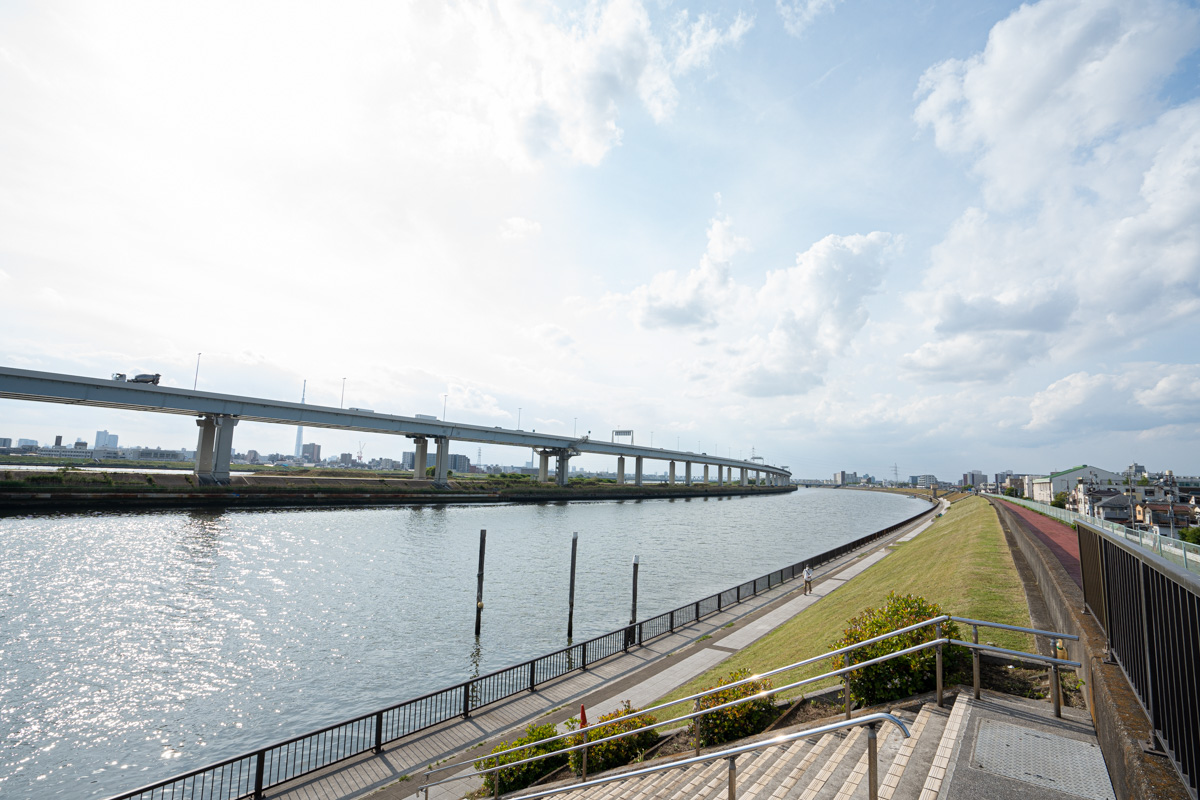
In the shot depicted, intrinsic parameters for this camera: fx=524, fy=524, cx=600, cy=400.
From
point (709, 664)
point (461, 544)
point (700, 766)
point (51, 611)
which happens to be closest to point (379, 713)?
point (700, 766)

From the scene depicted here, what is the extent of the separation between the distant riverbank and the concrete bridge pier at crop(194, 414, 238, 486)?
1975mm

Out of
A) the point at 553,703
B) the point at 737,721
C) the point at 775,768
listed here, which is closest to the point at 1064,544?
the point at 737,721

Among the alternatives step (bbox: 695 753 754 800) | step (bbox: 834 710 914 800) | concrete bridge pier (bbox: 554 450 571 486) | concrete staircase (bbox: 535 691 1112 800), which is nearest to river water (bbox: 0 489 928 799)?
step (bbox: 695 753 754 800)

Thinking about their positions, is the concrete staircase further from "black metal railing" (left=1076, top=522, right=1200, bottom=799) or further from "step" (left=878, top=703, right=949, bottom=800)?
"black metal railing" (left=1076, top=522, right=1200, bottom=799)

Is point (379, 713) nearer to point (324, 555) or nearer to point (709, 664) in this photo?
point (709, 664)

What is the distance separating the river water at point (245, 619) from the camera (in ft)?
51.6

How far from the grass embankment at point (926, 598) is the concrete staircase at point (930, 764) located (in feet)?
10.9

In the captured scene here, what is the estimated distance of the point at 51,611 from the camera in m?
25.3

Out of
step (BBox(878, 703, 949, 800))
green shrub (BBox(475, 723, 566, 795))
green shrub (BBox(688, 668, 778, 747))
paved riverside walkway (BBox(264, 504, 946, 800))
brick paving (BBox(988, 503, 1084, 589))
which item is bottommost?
paved riverside walkway (BBox(264, 504, 946, 800))

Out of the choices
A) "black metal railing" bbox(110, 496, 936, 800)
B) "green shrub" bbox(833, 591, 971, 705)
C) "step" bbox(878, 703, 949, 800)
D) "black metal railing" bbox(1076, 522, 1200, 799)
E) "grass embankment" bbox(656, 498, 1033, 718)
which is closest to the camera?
"black metal railing" bbox(1076, 522, 1200, 799)

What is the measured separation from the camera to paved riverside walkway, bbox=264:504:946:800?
1189 cm

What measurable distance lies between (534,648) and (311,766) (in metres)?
10.5

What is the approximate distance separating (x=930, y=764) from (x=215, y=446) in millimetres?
84302

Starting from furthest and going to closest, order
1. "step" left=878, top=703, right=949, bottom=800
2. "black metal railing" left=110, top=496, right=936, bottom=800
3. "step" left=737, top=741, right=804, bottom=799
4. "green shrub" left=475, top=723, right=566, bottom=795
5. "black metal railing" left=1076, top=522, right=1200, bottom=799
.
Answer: "black metal railing" left=110, top=496, right=936, bottom=800 → "green shrub" left=475, top=723, right=566, bottom=795 → "step" left=737, top=741, right=804, bottom=799 → "step" left=878, top=703, right=949, bottom=800 → "black metal railing" left=1076, top=522, right=1200, bottom=799
